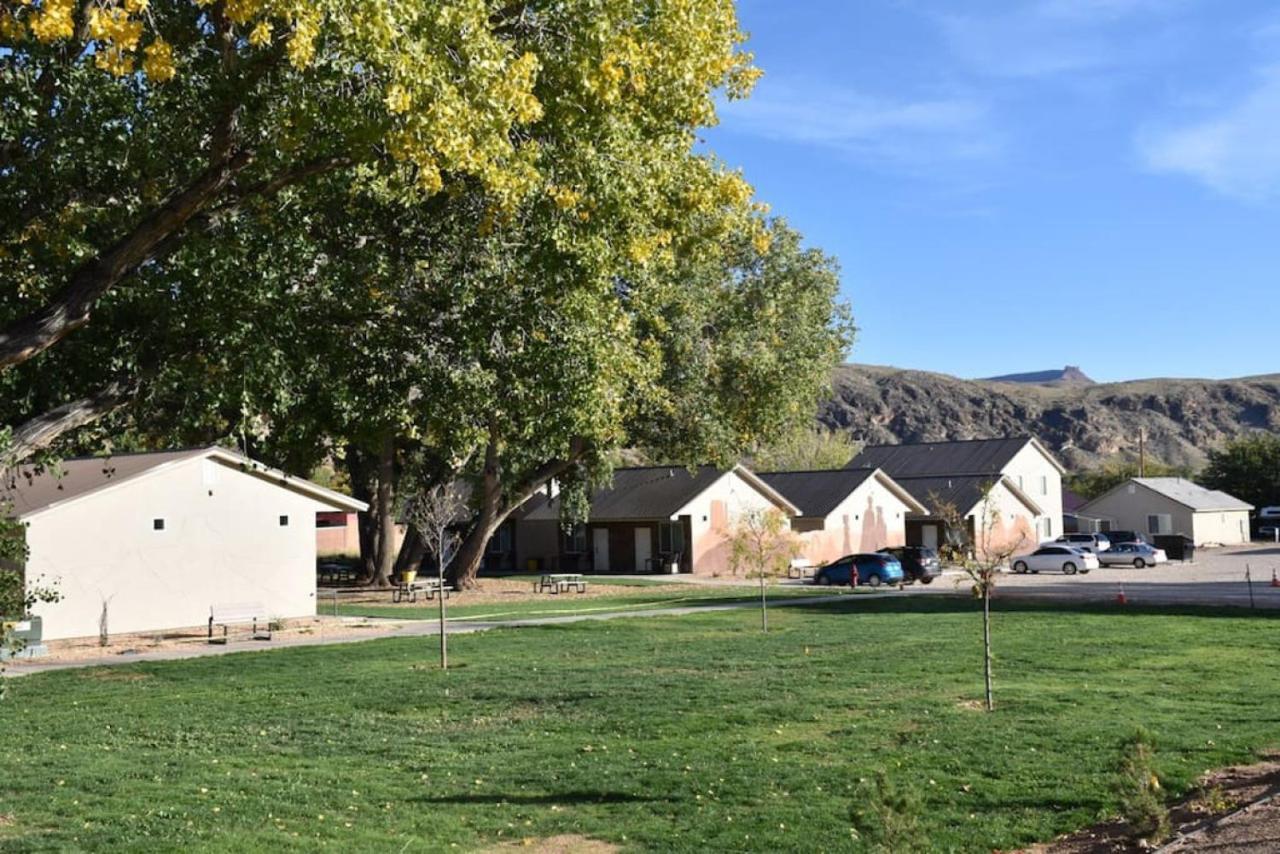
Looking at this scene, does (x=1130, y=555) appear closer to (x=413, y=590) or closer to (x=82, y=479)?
(x=413, y=590)

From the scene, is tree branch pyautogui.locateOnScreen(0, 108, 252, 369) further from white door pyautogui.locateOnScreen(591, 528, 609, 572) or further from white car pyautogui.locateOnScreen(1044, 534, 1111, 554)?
white car pyautogui.locateOnScreen(1044, 534, 1111, 554)

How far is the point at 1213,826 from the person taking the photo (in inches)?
363

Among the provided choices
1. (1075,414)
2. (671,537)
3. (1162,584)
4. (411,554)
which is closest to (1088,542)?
(1162,584)

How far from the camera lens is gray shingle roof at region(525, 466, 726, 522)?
56531 millimetres

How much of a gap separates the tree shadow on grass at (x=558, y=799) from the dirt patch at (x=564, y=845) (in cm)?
115

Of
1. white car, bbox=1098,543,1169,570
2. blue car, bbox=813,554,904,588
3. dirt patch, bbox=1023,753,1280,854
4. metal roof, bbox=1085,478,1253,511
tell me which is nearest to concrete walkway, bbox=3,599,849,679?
blue car, bbox=813,554,904,588

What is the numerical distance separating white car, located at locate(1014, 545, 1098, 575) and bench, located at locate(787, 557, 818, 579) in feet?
29.5

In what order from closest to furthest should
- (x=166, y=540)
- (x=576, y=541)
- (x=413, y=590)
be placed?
(x=166, y=540)
(x=413, y=590)
(x=576, y=541)

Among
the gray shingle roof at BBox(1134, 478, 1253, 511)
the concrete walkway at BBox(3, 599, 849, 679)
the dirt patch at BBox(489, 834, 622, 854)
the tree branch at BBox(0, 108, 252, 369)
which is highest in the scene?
the tree branch at BBox(0, 108, 252, 369)

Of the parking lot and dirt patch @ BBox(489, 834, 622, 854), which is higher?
dirt patch @ BBox(489, 834, 622, 854)

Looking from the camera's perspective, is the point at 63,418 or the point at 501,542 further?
the point at 501,542

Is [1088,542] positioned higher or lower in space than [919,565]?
higher

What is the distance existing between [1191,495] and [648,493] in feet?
126

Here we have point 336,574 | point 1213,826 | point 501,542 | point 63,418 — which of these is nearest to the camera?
point 1213,826
